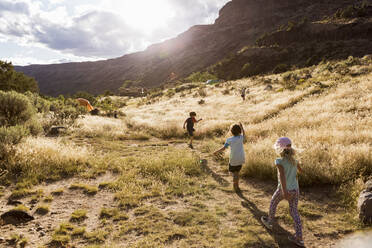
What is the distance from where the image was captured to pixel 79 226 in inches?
176

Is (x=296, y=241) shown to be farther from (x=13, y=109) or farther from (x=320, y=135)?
(x=13, y=109)

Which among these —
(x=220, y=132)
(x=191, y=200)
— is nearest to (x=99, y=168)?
(x=191, y=200)

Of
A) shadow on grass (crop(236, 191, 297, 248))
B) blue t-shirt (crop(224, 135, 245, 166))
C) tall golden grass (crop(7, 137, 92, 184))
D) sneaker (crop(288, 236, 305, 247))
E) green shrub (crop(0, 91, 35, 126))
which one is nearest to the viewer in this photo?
sneaker (crop(288, 236, 305, 247))

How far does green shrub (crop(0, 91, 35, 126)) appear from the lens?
10250 mm

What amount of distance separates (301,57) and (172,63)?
327 feet

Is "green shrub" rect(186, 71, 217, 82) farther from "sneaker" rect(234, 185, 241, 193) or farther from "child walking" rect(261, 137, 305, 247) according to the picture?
"child walking" rect(261, 137, 305, 247)

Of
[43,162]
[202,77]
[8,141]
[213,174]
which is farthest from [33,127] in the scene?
[202,77]

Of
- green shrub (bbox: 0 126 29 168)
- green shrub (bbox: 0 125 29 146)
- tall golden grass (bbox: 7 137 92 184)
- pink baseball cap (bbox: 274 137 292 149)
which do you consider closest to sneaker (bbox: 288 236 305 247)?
pink baseball cap (bbox: 274 137 292 149)

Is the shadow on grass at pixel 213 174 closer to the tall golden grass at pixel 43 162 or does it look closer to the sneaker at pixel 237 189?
the sneaker at pixel 237 189

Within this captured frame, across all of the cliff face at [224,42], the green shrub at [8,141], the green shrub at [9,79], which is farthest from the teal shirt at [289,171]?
the cliff face at [224,42]

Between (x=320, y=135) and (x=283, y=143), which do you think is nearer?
(x=283, y=143)

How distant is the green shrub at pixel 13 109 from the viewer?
404 inches

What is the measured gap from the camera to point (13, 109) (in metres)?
10.5

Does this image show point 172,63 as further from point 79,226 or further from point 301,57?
point 79,226
